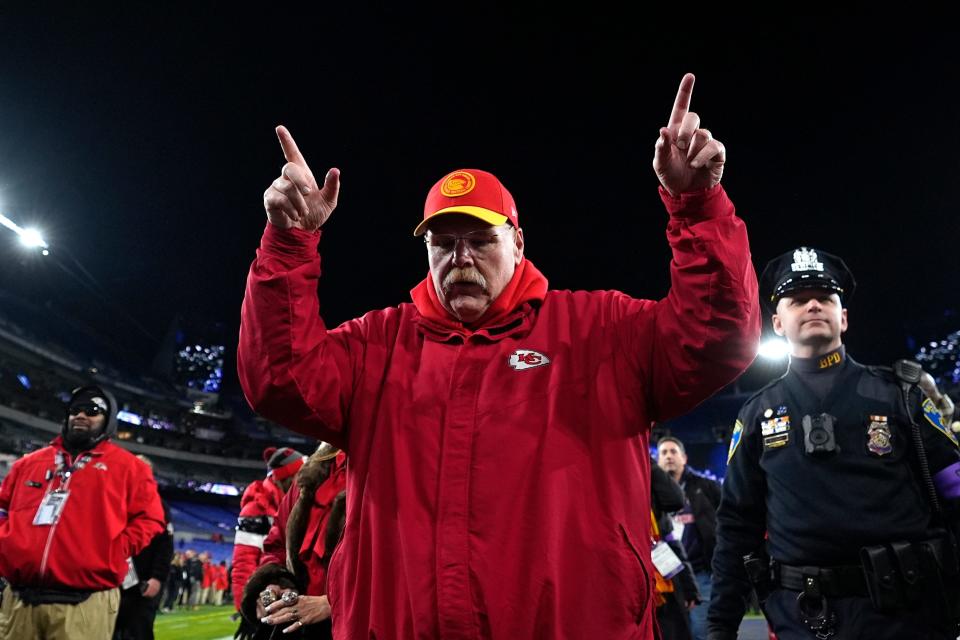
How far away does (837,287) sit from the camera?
314cm

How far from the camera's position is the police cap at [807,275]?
10.2 feet

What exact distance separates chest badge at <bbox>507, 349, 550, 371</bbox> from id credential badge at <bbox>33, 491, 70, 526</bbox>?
462cm

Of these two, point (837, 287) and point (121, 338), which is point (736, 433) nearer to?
point (837, 287)

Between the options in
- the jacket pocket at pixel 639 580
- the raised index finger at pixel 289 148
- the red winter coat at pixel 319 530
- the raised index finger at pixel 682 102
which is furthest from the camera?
the red winter coat at pixel 319 530

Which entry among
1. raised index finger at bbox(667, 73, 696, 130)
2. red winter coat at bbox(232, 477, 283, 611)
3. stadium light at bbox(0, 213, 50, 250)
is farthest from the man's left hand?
stadium light at bbox(0, 213, 50, 250)

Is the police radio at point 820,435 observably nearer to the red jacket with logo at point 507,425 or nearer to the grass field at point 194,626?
the red jacket with logo at point 507,425

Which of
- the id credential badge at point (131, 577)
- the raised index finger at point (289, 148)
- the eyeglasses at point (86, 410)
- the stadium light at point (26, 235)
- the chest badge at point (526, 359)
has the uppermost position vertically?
the stadium light at point (26, 235)

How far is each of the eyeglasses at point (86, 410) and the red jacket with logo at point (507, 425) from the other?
443 centimetres

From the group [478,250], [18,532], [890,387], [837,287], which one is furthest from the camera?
[18,532]

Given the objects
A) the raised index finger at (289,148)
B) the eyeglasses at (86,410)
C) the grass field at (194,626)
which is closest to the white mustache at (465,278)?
the raised index finger at (289,148)

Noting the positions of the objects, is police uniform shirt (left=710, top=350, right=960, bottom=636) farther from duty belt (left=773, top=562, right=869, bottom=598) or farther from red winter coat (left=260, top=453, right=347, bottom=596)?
red winter coat (left=260, top=453, right=347, bottom=596)

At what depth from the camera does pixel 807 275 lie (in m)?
3.12

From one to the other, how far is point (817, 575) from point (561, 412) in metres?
1.61

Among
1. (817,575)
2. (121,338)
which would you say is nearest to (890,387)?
(817,575)
